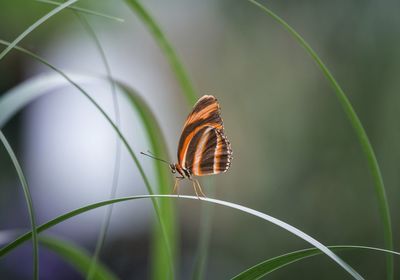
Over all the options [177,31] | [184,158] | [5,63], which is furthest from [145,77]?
[184,158]

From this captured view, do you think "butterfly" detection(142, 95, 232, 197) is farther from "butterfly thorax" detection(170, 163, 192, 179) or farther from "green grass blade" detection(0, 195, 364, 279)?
"green grass blade" detection(0, 195, 364, 279)

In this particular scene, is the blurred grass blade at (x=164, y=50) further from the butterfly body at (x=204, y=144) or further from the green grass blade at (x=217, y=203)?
the green grass blade at (x=217, y=203)

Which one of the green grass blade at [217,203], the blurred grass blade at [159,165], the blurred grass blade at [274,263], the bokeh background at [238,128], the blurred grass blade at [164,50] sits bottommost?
the blurred grass blade at [274,263]

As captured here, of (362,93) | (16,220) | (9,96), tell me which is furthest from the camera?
(16,220)

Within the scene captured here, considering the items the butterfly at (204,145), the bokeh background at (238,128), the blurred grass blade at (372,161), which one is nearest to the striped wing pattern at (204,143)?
the butterfly at (204,145)

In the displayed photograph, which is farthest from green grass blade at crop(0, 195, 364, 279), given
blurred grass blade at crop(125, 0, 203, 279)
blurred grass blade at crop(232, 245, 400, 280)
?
blurred grass blade at crop(125, 0, 203, 279)

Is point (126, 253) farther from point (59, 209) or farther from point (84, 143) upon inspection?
point (84, 143)

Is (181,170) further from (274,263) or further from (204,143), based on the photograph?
(274,263)
